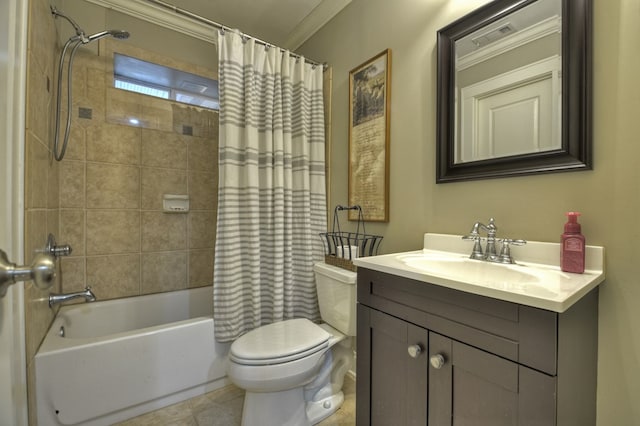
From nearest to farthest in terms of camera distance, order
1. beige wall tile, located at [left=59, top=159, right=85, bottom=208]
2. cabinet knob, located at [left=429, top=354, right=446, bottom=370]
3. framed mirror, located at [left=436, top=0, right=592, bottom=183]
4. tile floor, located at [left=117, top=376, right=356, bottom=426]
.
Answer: cabinet knob, located at [left=429, top=354, right=446, bottom=370] → framed mirror, located at [left=436, top=0, right=592, bottom=183] → tile floor, located at [left=117, top=376, right=356, bottom=426] → beige wall tile, located at [left=59, top=159, right=85, bottom=208]

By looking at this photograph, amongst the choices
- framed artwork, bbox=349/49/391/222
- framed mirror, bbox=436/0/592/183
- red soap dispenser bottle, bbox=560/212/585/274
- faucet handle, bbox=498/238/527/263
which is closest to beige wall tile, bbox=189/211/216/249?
framed artwork, bbox=349/49/391/222

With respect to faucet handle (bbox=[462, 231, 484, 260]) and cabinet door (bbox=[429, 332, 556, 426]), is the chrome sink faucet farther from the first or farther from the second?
cabinet door (bbox=[429, 332, 556, 426])

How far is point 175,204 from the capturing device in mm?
2104

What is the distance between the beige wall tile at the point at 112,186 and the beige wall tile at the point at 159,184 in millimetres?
48

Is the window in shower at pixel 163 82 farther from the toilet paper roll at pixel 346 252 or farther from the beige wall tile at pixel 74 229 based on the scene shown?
the toilet paper roll at pixel 346 252

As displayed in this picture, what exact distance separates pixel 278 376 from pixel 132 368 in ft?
2.60

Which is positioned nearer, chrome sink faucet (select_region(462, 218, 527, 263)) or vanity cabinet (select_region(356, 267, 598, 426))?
vanity cabinet (select_region(356, 267, 598, 426))

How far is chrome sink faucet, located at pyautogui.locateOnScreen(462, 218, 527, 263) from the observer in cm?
105

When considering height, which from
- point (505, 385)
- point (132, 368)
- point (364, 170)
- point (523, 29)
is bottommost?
point (132, 368)

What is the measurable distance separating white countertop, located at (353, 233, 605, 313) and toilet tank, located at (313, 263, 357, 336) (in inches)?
12.8

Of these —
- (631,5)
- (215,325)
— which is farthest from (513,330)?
(215,325)

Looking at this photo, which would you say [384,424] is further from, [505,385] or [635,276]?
[635,276]

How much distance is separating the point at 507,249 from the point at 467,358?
479 millimetres

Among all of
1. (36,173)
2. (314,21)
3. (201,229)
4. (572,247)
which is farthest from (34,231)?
(314,21)
